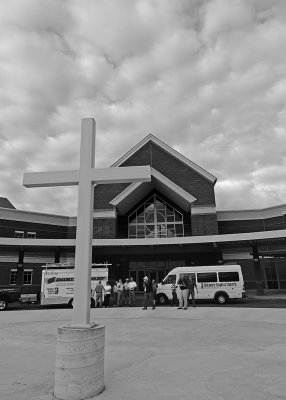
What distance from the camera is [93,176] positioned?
609 centimetres

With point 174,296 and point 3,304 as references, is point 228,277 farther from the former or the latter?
point 3,304

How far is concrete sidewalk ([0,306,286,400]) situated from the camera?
509 centimetres

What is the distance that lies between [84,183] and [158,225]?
24141 mm

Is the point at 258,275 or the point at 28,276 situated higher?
the point at 28,276

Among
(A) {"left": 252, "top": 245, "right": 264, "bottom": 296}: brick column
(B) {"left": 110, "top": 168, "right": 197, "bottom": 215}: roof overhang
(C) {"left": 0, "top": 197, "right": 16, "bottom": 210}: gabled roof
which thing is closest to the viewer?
(A) {"left": 252, "top": 245, "right": 264, "bottom": 296}: brick column

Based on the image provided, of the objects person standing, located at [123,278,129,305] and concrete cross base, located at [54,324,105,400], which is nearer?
concrete cross base, located at [54,324,105,400]

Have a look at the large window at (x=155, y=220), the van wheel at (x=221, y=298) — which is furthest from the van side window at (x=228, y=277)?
the large window at (x=155, y=220)

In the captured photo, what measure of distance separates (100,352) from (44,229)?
2893 centimetres

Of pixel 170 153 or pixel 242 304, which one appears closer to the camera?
pixel 242 304

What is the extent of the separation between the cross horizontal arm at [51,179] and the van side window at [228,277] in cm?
1551

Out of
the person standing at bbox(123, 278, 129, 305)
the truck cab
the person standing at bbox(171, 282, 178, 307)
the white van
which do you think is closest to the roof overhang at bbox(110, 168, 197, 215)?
the white van

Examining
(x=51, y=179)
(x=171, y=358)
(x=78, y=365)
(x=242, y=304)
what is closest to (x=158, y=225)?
(x=242, y=304)

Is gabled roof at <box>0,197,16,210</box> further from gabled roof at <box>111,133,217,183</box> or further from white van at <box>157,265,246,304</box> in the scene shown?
white van at <box>157,265,246,304</box>

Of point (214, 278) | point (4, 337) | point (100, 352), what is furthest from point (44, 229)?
point (100, 352)
